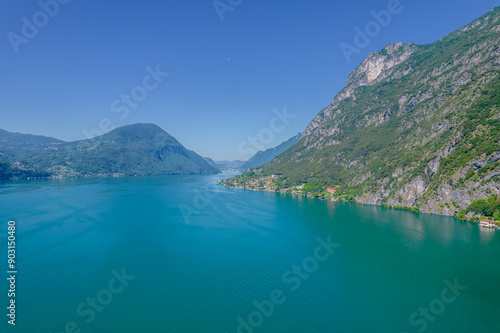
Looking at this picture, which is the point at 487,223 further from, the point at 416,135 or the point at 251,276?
the point at 416,135

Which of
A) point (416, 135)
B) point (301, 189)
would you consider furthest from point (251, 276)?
point (416, 135)

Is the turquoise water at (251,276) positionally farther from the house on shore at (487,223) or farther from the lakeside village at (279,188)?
the lakeside village at (279,188)

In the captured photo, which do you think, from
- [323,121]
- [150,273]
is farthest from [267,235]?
[323,121]

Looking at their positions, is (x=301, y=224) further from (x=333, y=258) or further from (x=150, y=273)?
(x=150, y=273)

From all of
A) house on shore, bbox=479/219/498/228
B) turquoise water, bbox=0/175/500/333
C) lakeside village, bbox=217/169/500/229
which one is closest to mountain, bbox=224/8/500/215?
lakeside village, bbox=217/169/500/229

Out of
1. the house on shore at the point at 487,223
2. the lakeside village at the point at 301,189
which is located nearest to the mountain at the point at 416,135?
the lakeside village at the point at 301,189
